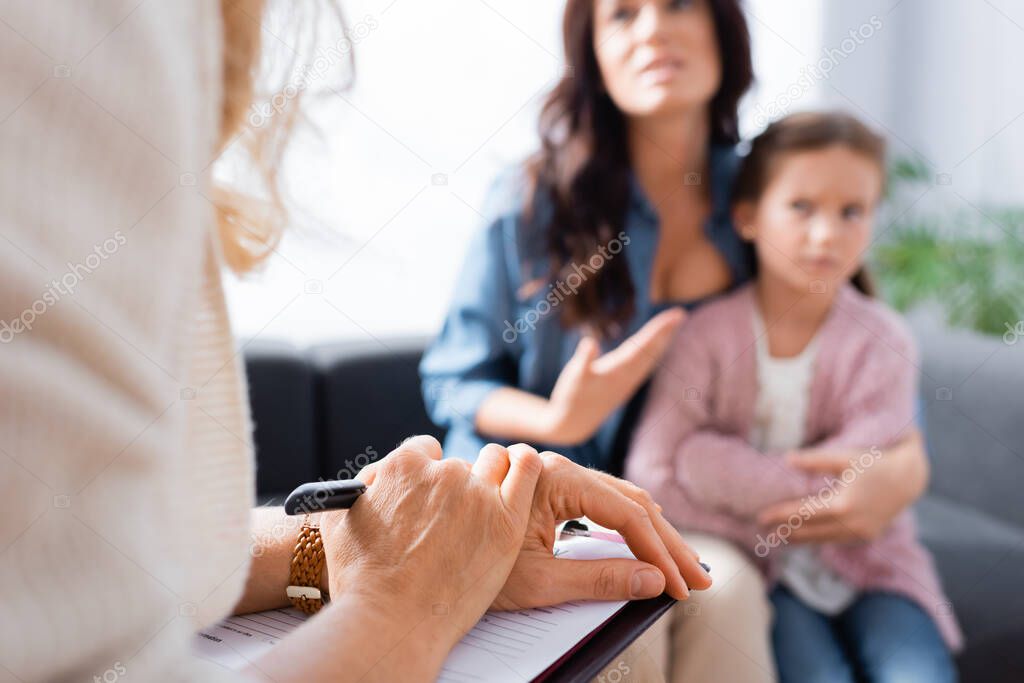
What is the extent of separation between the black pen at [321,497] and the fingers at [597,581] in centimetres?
11

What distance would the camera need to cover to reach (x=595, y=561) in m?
0.47

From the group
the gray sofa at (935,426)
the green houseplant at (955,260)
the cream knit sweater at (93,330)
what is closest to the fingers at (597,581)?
the cream knit sweater at (93,330)

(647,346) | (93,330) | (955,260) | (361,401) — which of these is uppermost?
(93,330)

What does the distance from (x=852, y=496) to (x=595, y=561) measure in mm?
664

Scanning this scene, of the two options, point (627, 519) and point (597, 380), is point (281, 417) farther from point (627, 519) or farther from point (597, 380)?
point (627, 519)

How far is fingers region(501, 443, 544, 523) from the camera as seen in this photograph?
45cm

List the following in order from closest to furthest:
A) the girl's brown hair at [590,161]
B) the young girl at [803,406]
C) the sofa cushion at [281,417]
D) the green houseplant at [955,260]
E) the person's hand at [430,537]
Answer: the person's hand at [430,537] → the young girl at [803,406] → the girl's brown hair at [590,161] → the sofa cushion at [281,417] → the green houseplant at [955,260]

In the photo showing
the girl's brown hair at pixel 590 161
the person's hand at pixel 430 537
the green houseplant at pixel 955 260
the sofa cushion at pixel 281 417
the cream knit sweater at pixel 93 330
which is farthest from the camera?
the green houseplant at pixel 955 260

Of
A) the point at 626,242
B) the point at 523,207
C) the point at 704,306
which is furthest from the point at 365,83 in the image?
the point at 704,306

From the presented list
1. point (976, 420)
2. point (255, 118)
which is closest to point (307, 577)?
point (255, 118)

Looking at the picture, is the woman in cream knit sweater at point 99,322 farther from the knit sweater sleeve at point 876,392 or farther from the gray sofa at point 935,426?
the gray sofa at point 935,426

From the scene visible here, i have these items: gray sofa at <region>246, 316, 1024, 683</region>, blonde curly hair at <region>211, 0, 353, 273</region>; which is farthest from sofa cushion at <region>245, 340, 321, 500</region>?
blonde curly hair at <region>211, 0, 353, 273</region>

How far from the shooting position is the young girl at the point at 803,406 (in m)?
1.02

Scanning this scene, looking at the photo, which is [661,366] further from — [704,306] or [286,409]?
[286,409]
